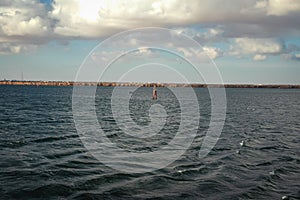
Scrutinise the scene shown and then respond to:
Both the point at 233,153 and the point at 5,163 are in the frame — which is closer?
the point at 5,163

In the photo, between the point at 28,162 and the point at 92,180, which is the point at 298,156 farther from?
the point at 28,162

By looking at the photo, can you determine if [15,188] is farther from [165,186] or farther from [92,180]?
[165,186]

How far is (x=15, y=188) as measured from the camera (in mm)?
18797

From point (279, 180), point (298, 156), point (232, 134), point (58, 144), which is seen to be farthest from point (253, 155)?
point (58, 144)

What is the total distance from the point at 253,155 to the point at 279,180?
7442 millimetres

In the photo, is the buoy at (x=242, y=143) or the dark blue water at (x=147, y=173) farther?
the buoy at (x=242, y=143)

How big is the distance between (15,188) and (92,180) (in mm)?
4594

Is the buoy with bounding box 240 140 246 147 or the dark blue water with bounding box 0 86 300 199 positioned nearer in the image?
the dark blue water with bounding box 0 86 300 199

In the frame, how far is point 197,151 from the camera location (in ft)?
102

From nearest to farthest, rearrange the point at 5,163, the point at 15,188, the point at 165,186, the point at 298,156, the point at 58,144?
the point at 15,188 → the point at 165,186 → the point at 5,163 → the point at 298,156 → the point at 58,144

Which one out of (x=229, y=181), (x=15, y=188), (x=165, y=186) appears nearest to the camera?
(x=15, y=188)

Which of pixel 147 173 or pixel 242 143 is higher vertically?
pixel 147 173

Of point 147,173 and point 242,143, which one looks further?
point 242,143

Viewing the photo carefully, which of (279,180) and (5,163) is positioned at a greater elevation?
(5,163)
